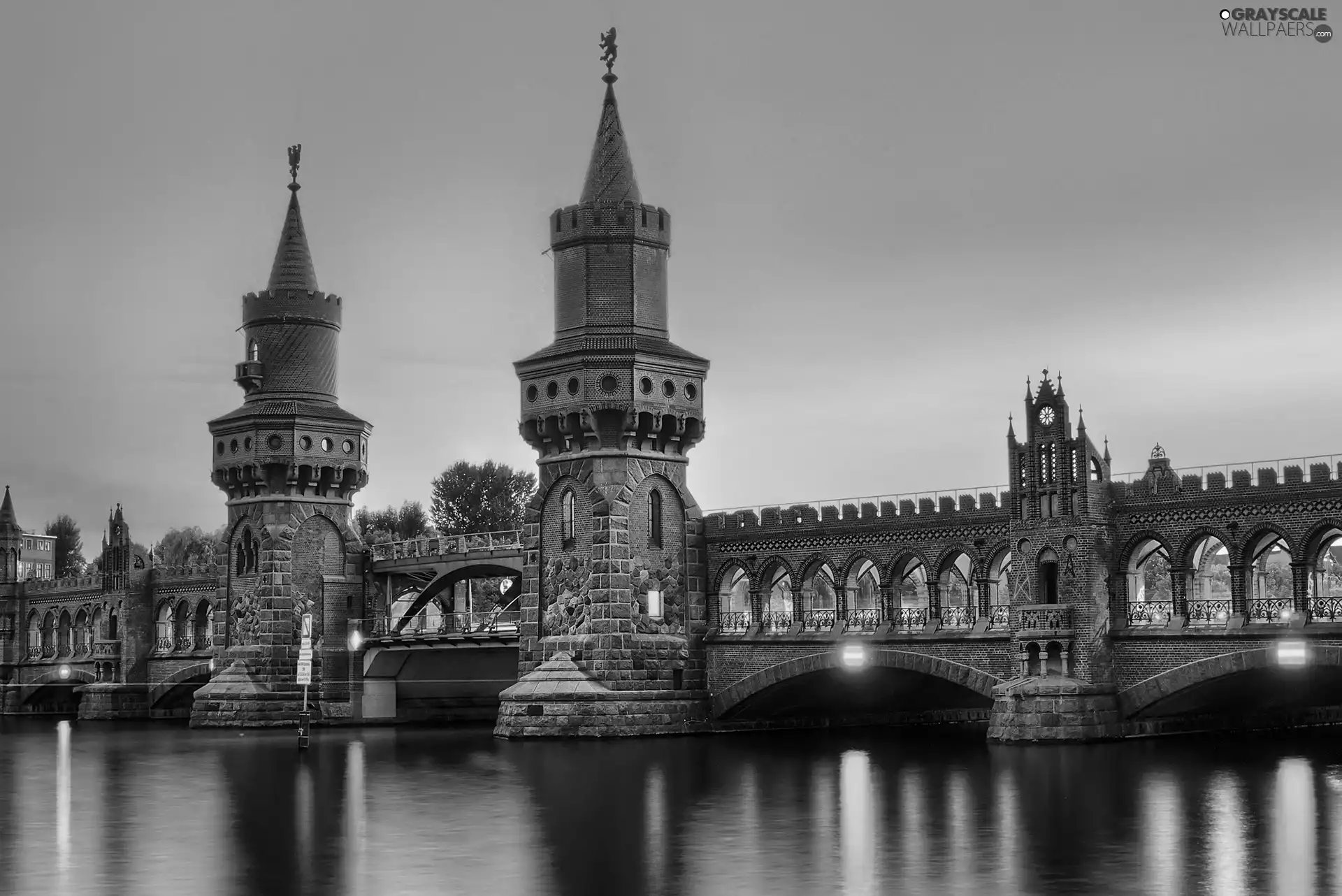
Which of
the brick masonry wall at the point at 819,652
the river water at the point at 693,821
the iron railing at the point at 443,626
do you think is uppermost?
the iron railing at the point at 443,626

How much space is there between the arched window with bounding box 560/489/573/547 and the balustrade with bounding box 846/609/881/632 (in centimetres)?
978

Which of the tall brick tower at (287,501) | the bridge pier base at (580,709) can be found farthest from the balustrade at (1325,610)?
the tall brick tower at (287,501)

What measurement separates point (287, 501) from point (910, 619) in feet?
98.3

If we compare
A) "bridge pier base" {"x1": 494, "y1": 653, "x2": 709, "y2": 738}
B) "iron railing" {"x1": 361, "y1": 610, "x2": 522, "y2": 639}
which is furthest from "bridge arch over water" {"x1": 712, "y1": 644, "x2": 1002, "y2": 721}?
"iron railing" {"x1": 361, "y1": 610, "x2": 522, "y2": 639}

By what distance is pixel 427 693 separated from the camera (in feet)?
250

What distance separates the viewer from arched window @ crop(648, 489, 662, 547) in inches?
2329

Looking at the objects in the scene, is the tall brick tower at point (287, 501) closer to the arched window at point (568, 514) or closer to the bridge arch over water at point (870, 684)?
the arched window at point (568, 514)

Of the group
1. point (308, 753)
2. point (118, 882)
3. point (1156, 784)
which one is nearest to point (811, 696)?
point (308, 753)

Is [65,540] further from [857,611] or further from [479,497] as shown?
[857,611]

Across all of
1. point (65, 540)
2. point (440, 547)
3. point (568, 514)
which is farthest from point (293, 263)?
point (65, 540)

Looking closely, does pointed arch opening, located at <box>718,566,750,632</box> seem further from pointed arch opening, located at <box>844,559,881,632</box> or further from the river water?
the river water

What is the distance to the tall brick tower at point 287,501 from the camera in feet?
237

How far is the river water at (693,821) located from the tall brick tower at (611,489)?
3915 millimetres

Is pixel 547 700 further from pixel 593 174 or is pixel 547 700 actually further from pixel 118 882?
pixel 118 882
